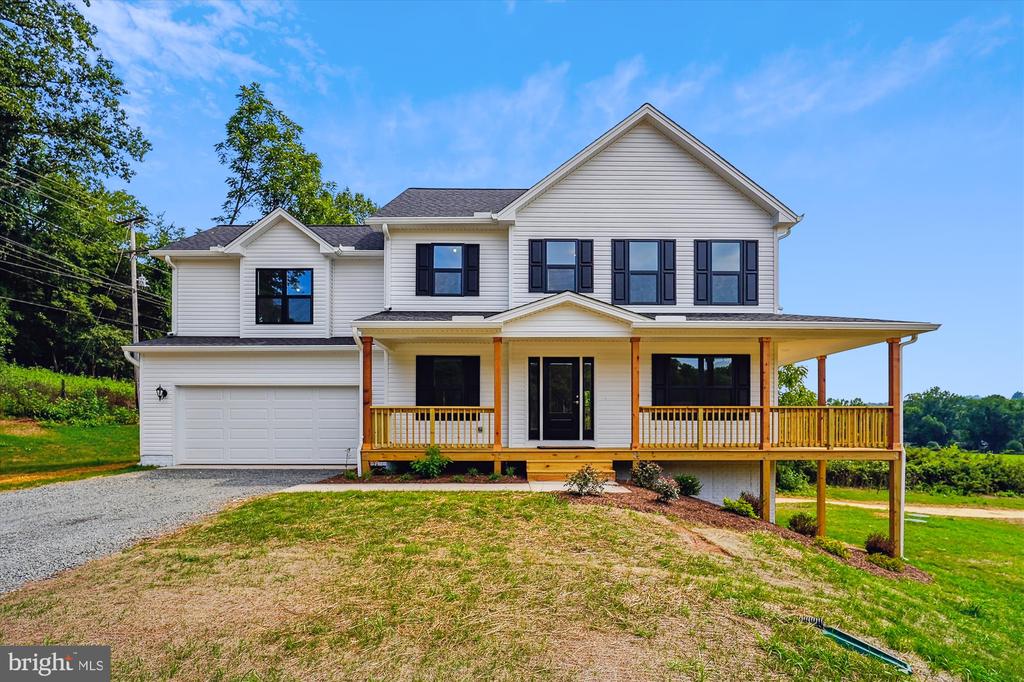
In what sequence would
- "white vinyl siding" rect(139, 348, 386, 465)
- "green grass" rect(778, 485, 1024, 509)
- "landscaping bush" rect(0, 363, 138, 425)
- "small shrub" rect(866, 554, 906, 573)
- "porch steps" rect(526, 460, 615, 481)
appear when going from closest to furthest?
"small shrub" rect(866, 554, 906, 573) < "porch steps" rect(526, 460, 615, 481) < "white vinyl siding" rect(139, 348, 386, 465) < "green grass" rect(778, 485, 1024, 509) < "landscaping bush" rect(0, 363, 138, 425)

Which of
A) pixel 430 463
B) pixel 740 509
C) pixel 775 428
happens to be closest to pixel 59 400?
pixel 430 463

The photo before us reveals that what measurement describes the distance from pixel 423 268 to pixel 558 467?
6061mm

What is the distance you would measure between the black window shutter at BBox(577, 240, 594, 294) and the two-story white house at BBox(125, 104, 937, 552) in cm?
→ 6

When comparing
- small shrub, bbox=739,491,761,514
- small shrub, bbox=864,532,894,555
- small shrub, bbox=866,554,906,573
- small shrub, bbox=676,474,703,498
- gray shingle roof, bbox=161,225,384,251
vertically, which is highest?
gray shingle roof, bbox=161,225,384,251

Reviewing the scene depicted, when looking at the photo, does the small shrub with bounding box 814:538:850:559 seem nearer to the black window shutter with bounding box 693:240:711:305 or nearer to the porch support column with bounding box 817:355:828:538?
the porch support column with bounding box 817:355:828:538

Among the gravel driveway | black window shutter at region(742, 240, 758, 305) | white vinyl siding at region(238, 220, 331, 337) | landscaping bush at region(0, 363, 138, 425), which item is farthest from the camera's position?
landscaping bush at region(0, 363, 138, 425)

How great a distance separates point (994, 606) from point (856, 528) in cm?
617

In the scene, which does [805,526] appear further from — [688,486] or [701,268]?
[701,268]

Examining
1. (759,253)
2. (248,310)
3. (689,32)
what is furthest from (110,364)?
(689,32)

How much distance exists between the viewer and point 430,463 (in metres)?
10.8

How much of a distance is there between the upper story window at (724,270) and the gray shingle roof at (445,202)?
511cm

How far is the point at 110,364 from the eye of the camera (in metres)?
28.7

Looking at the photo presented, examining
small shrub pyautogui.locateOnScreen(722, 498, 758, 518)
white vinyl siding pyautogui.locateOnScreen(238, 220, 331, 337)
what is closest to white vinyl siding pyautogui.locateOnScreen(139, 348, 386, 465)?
white vinyl siding pyautogui.locateOnScreen(238, 220, 331, 337)

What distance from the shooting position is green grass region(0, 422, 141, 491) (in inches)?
502
